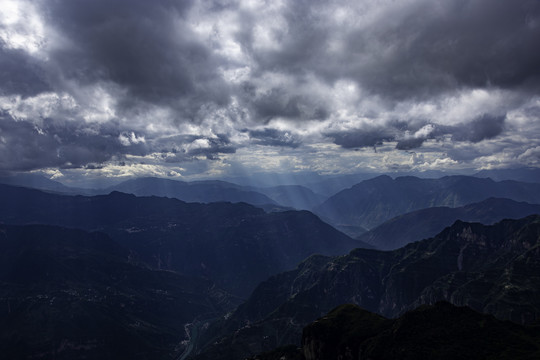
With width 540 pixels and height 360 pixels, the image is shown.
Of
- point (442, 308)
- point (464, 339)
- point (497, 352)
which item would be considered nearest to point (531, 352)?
point (497, 352)

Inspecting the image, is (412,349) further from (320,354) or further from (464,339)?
(320,354)

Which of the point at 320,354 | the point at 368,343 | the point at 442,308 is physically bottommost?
the point at 320,354

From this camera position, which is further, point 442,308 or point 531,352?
point 442,308

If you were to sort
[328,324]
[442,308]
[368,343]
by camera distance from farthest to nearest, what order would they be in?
[328,324], [442,308], [368,343]

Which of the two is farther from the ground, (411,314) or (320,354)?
(411,314)

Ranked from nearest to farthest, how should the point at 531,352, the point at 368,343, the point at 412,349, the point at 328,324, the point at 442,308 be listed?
the point at 531,352 → the point at 412,349 → the point at 368,343 → the point at 442,308 → the point at 328,324

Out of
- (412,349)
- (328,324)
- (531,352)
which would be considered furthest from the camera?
(328,324)

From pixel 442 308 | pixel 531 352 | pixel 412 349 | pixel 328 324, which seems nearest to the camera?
pixel 531 352

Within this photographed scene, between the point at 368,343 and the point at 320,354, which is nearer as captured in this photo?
the point at 368,343

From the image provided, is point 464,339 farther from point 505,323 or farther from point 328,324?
point 328,324

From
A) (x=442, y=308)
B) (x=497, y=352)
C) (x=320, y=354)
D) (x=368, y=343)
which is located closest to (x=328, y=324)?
(x=320, y=354)
